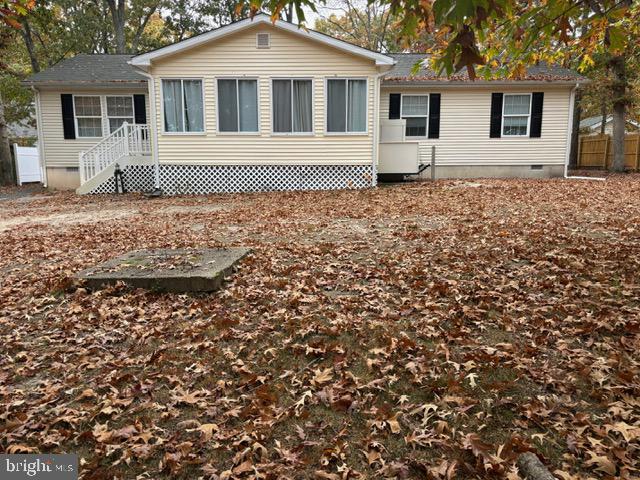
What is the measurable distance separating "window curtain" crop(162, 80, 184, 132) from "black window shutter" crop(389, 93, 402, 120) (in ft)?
23.8

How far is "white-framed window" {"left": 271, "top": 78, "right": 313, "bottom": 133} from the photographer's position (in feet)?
45.7

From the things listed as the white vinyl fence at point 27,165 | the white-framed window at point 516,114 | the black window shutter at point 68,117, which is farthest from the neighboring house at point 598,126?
the white vinyl fence at point 27,165

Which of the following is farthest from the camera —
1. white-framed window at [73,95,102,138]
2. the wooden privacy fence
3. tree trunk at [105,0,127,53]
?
tree trunk at [105,0,127,53]

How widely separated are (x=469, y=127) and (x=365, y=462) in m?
16.2

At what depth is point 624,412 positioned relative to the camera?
8.87 feet

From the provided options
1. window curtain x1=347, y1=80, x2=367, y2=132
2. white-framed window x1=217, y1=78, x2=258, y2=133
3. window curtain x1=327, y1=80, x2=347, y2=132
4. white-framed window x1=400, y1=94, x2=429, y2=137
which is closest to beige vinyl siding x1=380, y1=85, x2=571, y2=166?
white-framed window x1=400, y1=94, x2=429, y2=137

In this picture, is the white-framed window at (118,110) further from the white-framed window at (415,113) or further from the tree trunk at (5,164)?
the white-framed window at (415,113)

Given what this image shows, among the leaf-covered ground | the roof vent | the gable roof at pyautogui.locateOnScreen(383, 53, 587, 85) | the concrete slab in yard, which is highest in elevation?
the roof vent

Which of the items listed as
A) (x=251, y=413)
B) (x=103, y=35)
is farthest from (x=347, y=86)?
(x=103, y=35)

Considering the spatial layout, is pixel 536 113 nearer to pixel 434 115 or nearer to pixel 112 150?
pixel 434 115

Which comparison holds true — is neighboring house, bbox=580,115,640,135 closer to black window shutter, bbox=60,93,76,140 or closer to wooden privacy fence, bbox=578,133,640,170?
wooden privacy fence, bbox=578,133,640,170

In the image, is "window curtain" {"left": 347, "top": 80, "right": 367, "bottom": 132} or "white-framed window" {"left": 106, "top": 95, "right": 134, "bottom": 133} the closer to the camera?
"window curtain" {"left": 347, "top": 80, "right": 367, "bottom": 132}

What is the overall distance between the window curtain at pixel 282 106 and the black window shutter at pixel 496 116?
25.1ft

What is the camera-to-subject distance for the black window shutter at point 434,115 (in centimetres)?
1659
